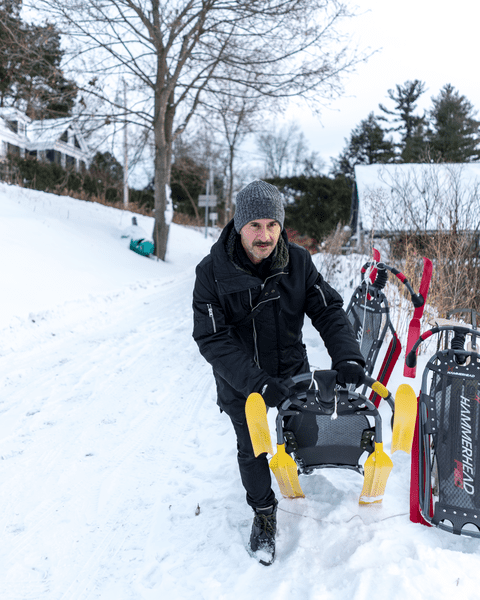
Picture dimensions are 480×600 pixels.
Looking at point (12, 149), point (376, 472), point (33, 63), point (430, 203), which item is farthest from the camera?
point (12, 149)

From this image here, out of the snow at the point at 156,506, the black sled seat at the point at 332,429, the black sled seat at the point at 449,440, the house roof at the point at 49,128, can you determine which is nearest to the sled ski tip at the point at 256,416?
the black sled seat at the point at 332,429

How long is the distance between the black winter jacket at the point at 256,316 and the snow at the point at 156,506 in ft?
2.45

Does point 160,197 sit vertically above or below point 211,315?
above

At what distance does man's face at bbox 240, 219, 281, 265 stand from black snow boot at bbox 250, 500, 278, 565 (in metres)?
1.31

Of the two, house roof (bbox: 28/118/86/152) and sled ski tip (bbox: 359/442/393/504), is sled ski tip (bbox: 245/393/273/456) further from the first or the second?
house roof (bbox: 28/118/86/152)

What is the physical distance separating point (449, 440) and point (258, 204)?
66.0 inches

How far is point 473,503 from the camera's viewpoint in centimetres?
217

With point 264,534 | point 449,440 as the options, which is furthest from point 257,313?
point 449,440

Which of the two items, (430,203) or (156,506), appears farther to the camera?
(430,203)

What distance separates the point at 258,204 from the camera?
Result: 82.8 inches

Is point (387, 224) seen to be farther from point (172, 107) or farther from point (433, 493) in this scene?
point (172, 107)

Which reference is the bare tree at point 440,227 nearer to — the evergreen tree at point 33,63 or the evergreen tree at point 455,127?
the evergreen tree at point 33,63

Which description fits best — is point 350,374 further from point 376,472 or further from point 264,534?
point 264,534

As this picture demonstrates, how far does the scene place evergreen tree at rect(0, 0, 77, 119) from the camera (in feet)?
30.7
